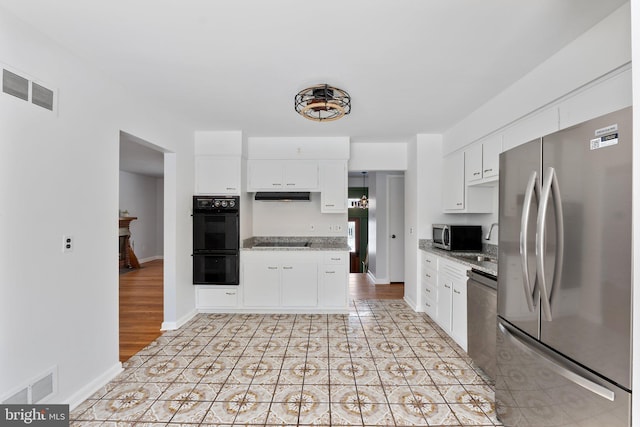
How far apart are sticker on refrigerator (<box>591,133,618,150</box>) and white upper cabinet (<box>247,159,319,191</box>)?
3196 millimetres

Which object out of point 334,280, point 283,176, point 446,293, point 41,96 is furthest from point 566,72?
point 41,96

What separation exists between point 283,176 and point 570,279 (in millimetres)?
3426

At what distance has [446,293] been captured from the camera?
315cm

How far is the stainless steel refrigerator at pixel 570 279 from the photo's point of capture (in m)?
1.11

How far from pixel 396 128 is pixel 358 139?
0.67 m

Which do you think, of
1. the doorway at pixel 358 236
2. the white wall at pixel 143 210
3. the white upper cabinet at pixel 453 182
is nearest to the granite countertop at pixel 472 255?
the white upper cabinet at pixel 453 182

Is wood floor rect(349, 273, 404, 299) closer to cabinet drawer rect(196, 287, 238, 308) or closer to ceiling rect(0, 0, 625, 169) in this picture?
cabinet drawer rect(196, 287, 238, 308)

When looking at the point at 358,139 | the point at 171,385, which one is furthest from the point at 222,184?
the point at 171,385

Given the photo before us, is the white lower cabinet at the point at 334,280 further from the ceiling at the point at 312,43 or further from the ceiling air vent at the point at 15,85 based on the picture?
the ceiling air vent at the point at 15,85

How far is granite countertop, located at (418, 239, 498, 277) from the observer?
240 centimetres

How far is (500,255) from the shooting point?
6.11ft

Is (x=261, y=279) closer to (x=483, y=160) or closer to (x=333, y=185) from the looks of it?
(x=333, y=185)

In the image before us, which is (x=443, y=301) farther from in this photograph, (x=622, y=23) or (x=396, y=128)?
(x=622, y=23)

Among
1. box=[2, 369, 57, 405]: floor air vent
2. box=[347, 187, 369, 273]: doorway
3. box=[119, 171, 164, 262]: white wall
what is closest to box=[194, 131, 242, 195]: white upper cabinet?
box=[2, 369, 57, 405]: floor air vent
